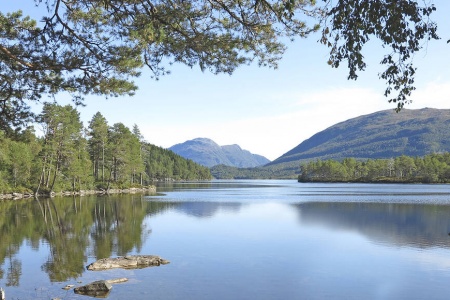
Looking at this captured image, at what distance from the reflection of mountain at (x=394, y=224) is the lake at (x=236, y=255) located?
0.31 feet

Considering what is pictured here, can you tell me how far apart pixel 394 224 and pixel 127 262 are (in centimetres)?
2820

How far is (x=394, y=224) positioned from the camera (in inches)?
1563

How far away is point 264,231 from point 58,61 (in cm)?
2416

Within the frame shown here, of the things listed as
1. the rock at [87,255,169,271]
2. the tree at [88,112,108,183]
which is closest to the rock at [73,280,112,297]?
the rock at [87,255,169,271]

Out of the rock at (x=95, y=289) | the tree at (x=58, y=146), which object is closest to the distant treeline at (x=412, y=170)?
the tree at (x=58, y=146)

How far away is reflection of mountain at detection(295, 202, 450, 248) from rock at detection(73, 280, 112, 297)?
21064 millimetres

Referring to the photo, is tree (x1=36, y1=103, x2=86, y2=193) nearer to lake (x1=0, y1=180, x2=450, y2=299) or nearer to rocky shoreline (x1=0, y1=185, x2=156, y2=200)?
rocky shoreline (x1=0, y1=185, x2=156, y2=200)

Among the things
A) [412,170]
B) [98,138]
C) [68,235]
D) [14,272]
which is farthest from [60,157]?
[412,170]

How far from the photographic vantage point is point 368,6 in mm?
8523

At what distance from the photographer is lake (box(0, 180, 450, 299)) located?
1773cm

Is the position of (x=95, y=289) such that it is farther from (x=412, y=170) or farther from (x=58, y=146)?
(x=412, y=170)

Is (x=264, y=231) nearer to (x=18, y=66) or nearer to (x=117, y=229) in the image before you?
(x=117, y=229)

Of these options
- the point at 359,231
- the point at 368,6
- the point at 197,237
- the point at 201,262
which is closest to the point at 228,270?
the point at 201,262

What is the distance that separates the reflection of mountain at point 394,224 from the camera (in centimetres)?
3100
